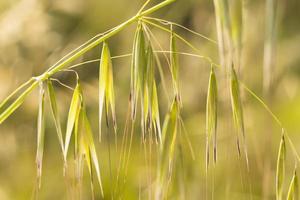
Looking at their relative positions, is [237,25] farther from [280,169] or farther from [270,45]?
[280,169]

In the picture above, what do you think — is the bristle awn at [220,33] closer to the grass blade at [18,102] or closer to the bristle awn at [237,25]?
the bristle awn at [237,25]

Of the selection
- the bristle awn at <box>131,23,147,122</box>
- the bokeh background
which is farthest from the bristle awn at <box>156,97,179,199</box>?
the bokeh background

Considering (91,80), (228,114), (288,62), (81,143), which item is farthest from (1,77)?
(228,114)

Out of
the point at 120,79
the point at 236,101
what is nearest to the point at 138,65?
the point at 236,101

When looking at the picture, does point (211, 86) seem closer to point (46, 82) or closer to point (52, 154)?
point (46, 82)

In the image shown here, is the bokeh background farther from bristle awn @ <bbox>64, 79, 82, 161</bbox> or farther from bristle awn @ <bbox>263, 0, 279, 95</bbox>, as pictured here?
bristle awn @ <bbox>263, 0, 279, 95</bbox>

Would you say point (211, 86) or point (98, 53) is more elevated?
point (98, 53)
